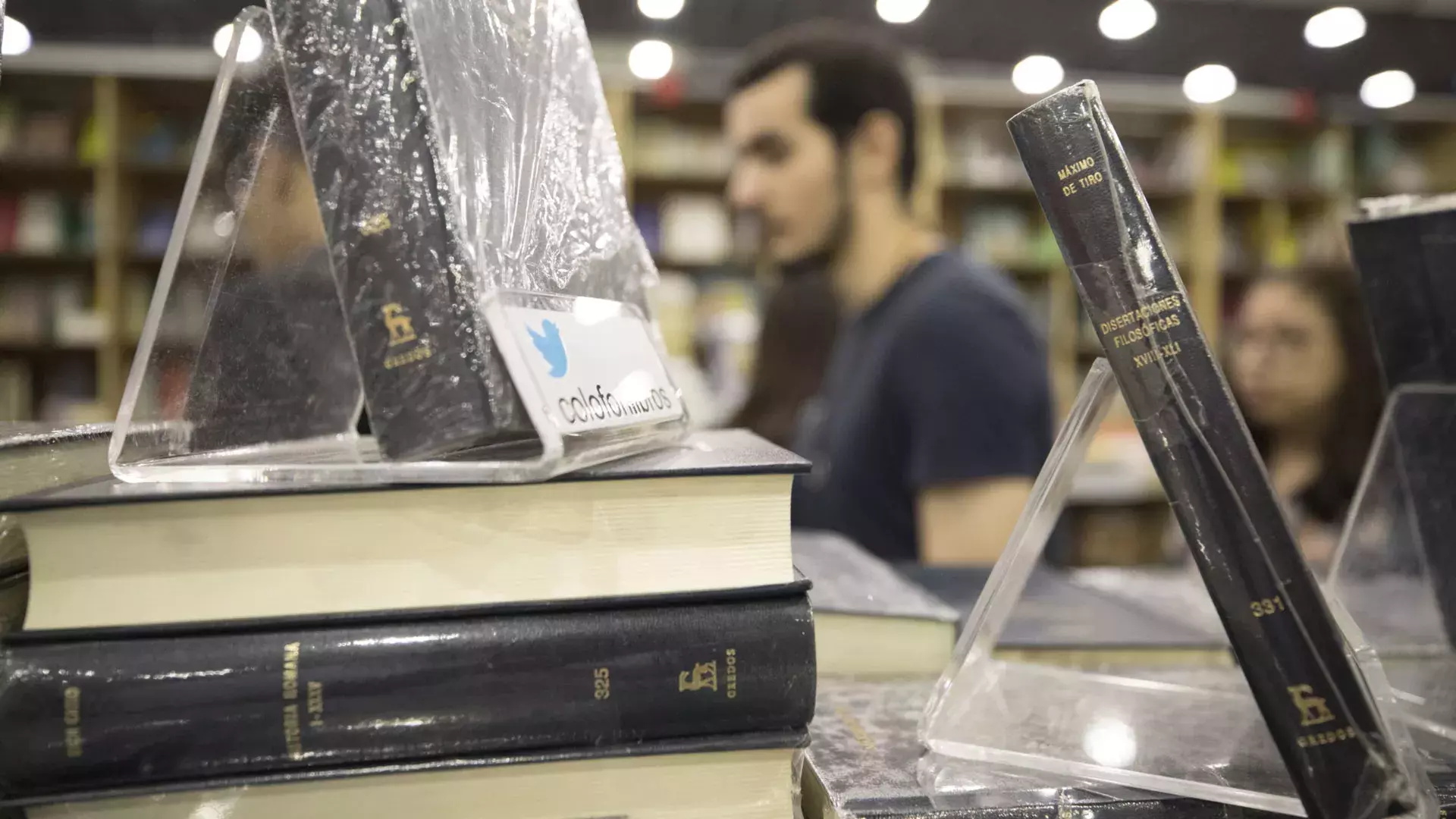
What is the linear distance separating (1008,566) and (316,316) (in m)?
0.41

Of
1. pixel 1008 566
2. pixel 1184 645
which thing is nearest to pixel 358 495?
pixel 1008 566

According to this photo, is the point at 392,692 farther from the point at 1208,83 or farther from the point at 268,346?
the point at 1208,83

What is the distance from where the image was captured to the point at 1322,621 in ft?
1.08

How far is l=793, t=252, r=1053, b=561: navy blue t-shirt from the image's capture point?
1.02 meters

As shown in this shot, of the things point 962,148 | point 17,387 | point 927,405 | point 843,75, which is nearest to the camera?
point 927,405

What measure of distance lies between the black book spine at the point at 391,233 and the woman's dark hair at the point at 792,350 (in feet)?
4.45

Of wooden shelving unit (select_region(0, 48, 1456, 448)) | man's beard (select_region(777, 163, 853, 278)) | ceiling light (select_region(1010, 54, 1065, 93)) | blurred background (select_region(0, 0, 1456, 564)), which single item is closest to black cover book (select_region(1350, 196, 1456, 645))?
man's beard (select_region(777, 163, 853, 278))

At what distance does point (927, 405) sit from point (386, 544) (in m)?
0.81

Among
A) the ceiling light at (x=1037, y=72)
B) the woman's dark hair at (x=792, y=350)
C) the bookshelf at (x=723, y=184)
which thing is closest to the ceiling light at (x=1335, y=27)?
the bookshelf at (x=723, y=184)

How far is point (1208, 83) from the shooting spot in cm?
302

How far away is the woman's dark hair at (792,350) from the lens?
1711mm

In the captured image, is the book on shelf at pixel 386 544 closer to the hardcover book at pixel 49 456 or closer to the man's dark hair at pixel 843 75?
the hardcover book at pixel 49 456

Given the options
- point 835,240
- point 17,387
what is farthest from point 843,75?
point 17,387

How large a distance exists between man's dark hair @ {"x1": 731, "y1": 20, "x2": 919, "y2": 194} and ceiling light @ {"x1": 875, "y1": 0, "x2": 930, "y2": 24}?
1.59 meters
